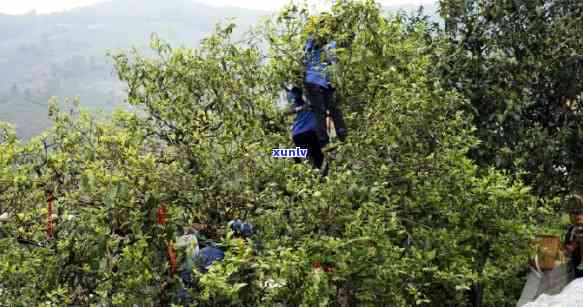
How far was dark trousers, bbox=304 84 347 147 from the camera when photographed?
248 inches

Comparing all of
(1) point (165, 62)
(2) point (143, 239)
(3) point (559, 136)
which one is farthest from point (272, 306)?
(3) point (559, 136)

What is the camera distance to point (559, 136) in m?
7.74

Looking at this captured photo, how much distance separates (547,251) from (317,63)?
3542mm

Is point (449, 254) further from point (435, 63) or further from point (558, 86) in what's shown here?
point (558, 86)

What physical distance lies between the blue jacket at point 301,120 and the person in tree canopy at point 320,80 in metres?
0.07

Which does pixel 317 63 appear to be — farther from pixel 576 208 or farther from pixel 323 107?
pixel 576 208

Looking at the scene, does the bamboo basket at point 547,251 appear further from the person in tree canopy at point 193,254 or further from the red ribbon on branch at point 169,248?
the red ribbon on branch at point 169,248

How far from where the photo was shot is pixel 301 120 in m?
6.54

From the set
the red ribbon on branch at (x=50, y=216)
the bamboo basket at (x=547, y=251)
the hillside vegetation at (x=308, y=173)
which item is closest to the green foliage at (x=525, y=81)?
the hillside vegetation at (x=308, y=173)

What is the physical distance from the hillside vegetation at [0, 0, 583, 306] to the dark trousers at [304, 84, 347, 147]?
21 centimetres

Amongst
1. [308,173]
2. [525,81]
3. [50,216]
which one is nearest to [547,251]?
[525,81]

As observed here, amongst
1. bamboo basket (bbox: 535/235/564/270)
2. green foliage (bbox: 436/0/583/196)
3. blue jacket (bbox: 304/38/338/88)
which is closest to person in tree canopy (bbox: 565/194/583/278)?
green foliage (bbox: 436/0/583/196)

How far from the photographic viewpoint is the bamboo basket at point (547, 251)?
24.4ft

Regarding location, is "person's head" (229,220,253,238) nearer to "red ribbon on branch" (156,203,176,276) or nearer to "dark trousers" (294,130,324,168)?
"red ribbon on branch" (156,203,176,276)
